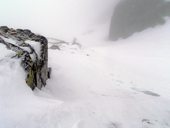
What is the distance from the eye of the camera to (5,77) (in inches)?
287

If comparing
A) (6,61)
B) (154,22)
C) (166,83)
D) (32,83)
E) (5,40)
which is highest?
(154,22)

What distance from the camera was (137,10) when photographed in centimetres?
5728

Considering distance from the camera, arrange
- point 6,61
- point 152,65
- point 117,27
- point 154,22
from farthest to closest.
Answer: point 117,27
point 154,22
point 152,65
point 6,61

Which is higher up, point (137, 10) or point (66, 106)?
point (137, 10)

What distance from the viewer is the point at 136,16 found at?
5672cm

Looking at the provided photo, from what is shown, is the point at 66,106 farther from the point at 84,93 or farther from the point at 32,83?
the point at 84,93

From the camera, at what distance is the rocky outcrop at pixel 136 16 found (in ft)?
161

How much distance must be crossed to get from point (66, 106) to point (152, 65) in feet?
64.7

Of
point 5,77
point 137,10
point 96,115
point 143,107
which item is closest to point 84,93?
point 143,107

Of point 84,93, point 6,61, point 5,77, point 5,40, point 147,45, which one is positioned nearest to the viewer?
point 5,77

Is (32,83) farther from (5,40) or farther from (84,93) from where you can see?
(84,93)

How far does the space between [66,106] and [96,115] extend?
3.74ft

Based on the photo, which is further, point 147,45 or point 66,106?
point 147,45

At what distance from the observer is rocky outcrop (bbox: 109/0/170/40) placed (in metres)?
49.2
